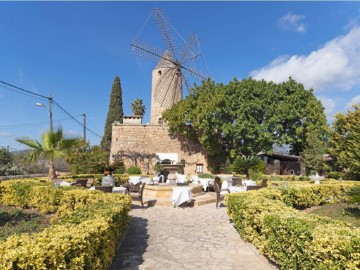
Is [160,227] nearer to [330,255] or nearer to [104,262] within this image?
[104,262]

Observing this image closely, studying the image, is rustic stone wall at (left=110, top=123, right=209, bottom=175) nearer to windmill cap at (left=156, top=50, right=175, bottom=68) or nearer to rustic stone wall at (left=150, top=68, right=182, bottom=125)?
rustic stone wall at (left=150, top=68, right=182, bottom=125)

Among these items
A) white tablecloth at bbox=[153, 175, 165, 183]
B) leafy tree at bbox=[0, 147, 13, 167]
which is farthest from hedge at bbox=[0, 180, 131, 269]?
leafy tree at bbox=[0, 147, 13, 167]

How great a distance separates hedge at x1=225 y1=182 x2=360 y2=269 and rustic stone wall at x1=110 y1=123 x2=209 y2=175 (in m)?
21.6

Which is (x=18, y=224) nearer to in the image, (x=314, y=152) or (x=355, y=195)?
(x=355, y=195)

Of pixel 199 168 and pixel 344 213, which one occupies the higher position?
pixel 199 168

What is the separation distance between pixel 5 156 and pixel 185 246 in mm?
16232

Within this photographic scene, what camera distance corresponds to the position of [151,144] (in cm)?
2856

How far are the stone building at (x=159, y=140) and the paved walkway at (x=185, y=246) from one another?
62.0 ft

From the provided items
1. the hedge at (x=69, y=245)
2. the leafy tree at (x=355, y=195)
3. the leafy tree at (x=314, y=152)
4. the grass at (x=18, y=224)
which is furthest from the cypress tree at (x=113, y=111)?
the leafy tree at (x=355, y=195)

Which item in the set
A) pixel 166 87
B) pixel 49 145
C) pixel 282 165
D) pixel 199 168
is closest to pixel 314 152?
pixel 282 165

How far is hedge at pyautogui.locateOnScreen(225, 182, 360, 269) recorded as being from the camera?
2773 mm

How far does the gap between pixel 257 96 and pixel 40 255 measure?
2312 cm

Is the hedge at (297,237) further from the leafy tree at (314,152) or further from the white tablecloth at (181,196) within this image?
the leafy tree at (314,152)

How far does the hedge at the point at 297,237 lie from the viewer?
9.10 feet
